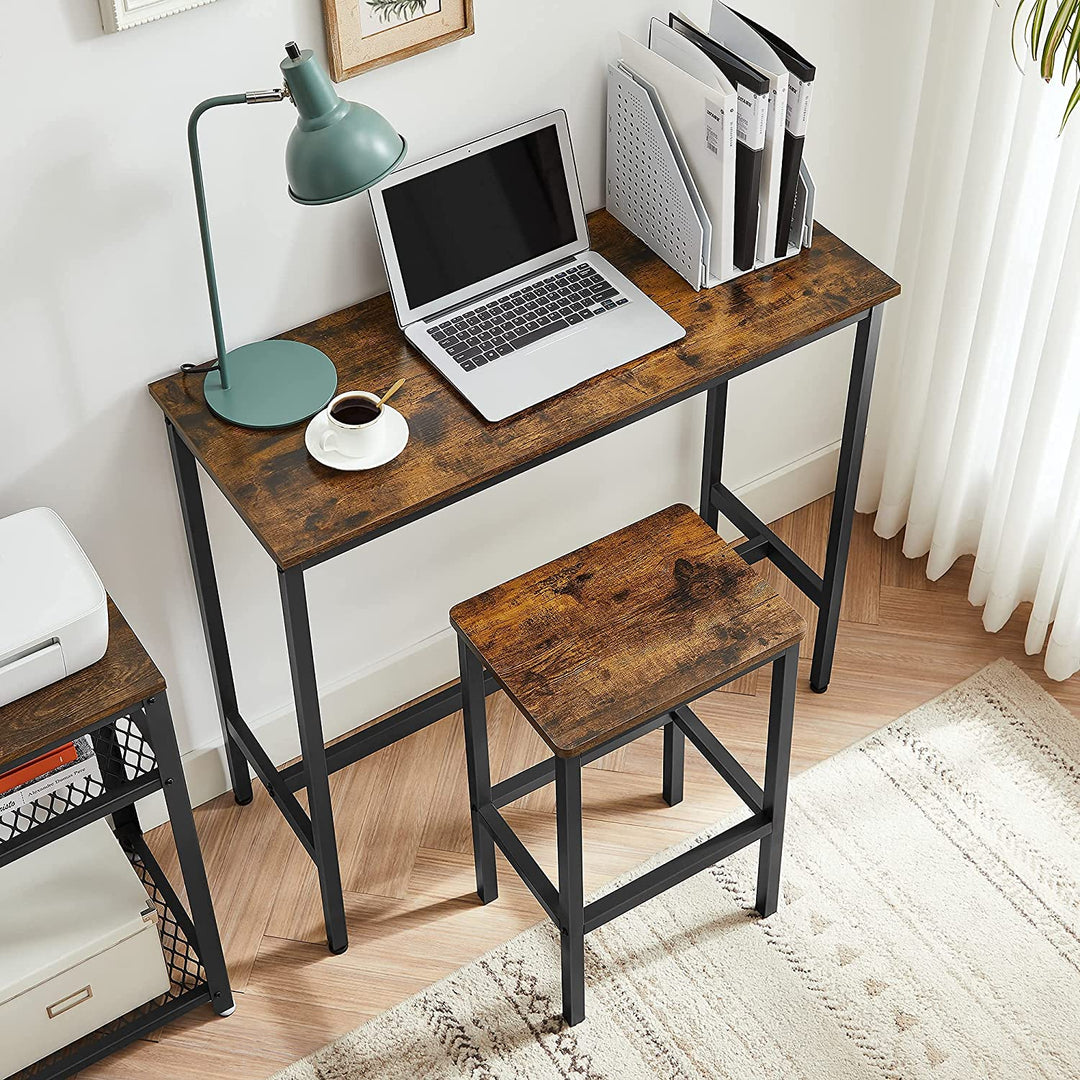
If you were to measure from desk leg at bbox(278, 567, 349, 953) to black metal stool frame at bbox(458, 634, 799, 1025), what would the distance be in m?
0.24

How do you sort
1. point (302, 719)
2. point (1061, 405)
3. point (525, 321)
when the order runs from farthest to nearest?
point (1061, 405), point (525, 321), point (302, 719)

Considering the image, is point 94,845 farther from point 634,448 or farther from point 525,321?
point 634,448

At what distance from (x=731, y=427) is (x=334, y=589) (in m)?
0.92

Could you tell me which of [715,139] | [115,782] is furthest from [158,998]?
[715,139]

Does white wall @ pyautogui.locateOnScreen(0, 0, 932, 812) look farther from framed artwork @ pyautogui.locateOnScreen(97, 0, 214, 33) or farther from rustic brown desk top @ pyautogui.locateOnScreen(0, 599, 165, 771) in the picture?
rustic brown desk top @ pyautogui.locateOnScreen(0, 599, 165, 771)

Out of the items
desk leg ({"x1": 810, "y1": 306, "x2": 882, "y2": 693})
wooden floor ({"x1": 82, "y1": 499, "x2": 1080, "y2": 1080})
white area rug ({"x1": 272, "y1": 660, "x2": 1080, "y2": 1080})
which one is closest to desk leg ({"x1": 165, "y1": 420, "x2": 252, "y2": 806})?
wooden floor ({"x1": 82, "y1": 499, "x2": 1080, "y2": 1080})

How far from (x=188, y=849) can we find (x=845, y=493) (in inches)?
50.5

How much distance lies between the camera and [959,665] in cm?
288

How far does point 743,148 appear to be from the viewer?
2.17m

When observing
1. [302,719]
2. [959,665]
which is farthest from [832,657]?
[302,719]

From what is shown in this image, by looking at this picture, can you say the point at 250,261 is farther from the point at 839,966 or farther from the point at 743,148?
the point at 839,966

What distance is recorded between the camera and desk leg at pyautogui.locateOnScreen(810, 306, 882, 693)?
7.77 ft

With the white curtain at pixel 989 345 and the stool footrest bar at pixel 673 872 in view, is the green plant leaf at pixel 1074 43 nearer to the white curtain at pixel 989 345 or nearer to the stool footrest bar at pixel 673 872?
the white curtain at pixel 989 345

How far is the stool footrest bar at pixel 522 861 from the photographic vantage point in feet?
7.20
